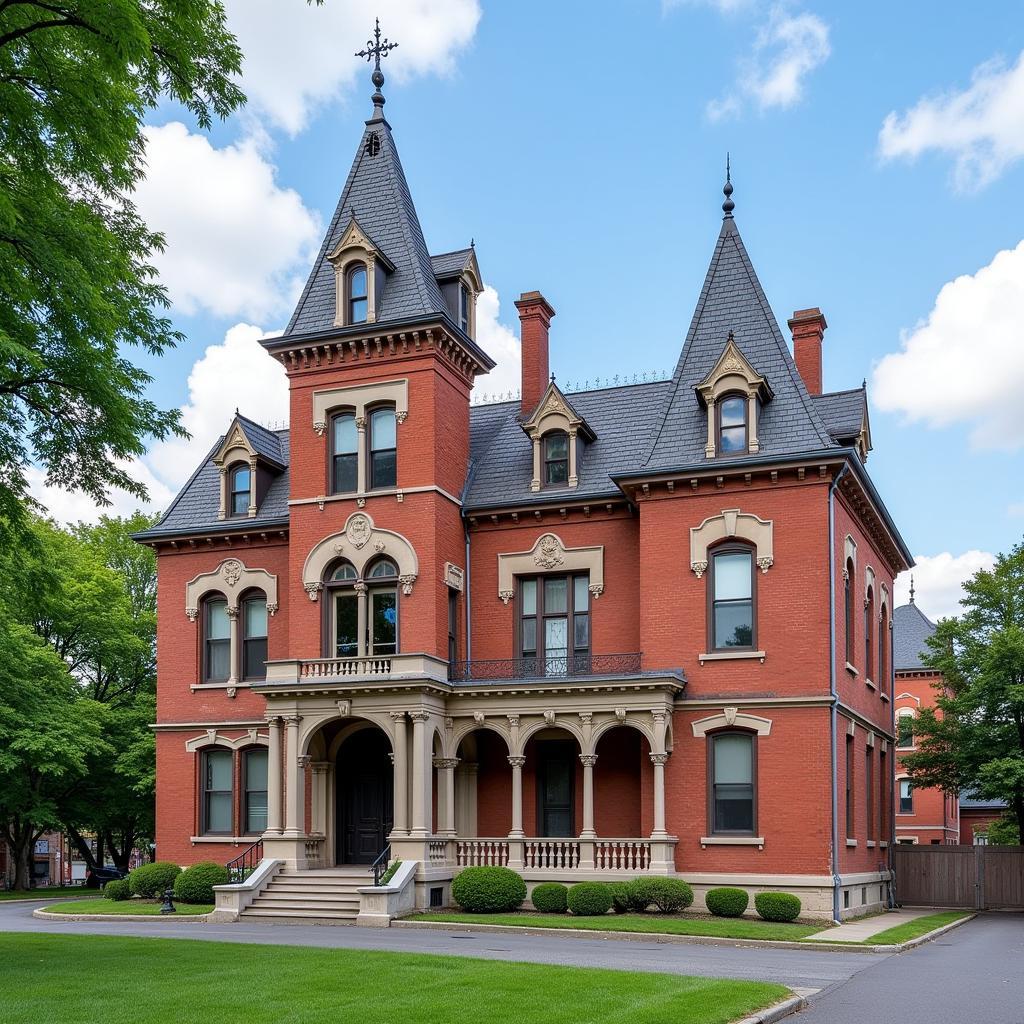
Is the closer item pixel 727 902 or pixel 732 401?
pixel 727 902

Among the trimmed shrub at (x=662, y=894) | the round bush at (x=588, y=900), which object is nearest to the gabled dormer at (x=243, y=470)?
the round bush at (x=588, y=900)

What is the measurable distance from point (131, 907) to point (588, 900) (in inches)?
430

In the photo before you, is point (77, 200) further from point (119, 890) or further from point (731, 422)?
point (119, 890)

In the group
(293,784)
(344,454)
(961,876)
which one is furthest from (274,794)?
(961,876)

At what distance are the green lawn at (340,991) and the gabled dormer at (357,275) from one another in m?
16.8

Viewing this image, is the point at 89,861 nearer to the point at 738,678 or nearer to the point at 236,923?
the point at 236,923

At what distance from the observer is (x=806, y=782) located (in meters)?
26.4

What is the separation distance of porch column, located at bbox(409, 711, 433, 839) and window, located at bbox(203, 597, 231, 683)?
780 cm

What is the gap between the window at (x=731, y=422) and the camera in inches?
1115

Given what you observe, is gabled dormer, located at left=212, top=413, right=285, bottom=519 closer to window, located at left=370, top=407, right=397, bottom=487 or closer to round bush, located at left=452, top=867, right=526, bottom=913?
window, located at left=370, top=407, right=397, bottom=487

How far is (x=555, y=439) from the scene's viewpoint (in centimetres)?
3138

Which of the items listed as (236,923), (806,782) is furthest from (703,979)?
(236,923)

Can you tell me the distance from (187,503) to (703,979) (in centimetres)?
2359

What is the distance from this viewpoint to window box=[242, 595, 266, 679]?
3316 centimetres
